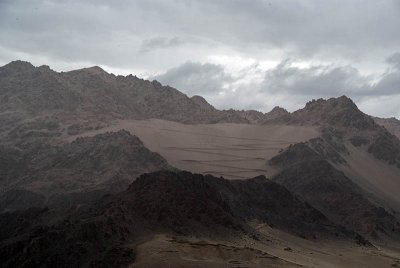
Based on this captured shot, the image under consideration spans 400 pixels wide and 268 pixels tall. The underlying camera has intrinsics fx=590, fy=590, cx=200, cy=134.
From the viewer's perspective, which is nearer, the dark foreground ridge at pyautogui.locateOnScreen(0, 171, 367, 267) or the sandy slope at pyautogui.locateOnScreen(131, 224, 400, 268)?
the sandy slope at pyautogui.locateOnScreen(131, 224, 400, 268)

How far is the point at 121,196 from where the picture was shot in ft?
281

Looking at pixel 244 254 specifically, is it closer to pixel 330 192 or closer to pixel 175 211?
pixel 175 211

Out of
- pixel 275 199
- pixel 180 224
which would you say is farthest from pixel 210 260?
pixel 275 199

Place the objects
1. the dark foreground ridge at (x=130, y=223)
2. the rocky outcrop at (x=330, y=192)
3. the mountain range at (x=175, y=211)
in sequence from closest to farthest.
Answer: the dark foreground ridge at (x=130, y=223) < the mountain range at (x=175, y=211) < the rocky outcrop at (x=330, y=192)

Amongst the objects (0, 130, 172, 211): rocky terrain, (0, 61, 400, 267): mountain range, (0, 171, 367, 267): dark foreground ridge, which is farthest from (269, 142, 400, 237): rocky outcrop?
(0, 130, 172, 211): rocky terrain

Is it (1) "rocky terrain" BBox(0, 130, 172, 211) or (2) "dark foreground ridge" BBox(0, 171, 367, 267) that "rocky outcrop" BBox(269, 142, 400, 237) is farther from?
(1) "rocky terrain" BBox(0, 130, 172, 211)

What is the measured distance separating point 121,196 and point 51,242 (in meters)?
19.9

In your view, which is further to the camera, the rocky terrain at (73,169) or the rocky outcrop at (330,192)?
the rocky outcrop at (330,192)

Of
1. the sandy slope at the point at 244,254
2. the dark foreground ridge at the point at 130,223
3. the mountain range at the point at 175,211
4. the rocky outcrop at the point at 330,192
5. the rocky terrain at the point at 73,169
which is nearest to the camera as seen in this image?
the sandy slope at the point at 244,254

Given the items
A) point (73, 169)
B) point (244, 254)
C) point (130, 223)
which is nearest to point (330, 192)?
point (73, 169)

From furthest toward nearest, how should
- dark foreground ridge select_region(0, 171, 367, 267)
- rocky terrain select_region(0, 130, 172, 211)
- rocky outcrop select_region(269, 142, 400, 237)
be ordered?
rocky outcrop select_region(269, 142, 400, 237) → rocky terrain select_region(0, 130, 172, 211) → dark foreground ridge select_region(0, 171, 367, 267)

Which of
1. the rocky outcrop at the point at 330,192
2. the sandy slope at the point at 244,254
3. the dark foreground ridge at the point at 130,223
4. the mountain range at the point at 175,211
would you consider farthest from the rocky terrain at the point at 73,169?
the sandy slope at the point at 244,254

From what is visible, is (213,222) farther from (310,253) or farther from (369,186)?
(369,186)

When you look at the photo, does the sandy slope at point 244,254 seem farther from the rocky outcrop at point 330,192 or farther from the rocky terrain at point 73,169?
the rocky terrain at point 73,169
